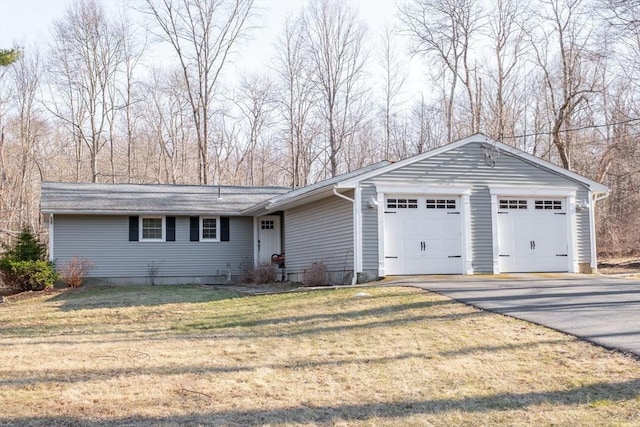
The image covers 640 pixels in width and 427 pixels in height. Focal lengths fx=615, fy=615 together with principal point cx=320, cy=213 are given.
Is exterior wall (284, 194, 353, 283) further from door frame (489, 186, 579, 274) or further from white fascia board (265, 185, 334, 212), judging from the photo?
door frame (489, 186, 579, 274)

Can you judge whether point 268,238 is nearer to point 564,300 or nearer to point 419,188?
point 419,188

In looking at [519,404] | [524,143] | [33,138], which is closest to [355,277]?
[519,404]

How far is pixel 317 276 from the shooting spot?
16.2 meters

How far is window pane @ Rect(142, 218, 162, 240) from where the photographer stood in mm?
20641

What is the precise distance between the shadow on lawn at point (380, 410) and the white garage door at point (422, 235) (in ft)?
30.2

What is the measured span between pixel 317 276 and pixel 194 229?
6.51 meters

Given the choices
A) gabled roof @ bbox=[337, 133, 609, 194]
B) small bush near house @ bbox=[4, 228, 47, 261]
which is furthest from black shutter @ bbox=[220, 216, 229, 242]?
gabled roof @ bbox=[337, 133, 609, 194]

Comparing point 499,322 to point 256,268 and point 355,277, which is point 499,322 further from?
point 256,268

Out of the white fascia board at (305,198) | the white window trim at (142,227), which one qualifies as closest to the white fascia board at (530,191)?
the white fascia board at (305,198)

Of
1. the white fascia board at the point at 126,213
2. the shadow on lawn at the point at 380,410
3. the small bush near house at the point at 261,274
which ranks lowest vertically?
the shadow on lawn at the point at 380,410

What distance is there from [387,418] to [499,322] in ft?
14.1

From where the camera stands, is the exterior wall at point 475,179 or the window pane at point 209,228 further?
the window pane at point 209,228

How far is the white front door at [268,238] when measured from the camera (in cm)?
2127

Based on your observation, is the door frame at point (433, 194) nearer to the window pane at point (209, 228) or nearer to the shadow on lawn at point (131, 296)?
the shadow on lawn at point (131, 296)
